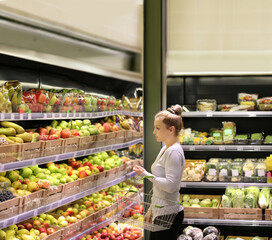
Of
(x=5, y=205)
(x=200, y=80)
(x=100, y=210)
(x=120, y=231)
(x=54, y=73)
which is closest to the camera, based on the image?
(x=5, y=205)

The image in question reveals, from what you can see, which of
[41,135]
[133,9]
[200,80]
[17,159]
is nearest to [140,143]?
[200,80]

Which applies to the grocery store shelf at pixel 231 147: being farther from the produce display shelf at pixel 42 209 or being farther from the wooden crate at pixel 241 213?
the produce display shelf at pixel 42 209

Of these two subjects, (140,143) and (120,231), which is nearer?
(120,231)

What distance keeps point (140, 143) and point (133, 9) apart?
5.08 ft

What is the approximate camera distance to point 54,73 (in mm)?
3723

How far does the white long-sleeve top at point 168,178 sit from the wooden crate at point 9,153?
124 centimetres

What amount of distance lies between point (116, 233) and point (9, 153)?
1.99 metres

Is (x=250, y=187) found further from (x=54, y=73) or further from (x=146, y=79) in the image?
(x=54, y=73)

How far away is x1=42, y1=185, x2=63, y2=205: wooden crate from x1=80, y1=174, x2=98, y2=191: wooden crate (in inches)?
14.8

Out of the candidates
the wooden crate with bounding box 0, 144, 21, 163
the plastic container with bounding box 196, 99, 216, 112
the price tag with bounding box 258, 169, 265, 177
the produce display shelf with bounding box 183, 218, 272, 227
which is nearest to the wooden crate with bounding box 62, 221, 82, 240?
the wooden crate with bounding box 0, 144, 21, 163

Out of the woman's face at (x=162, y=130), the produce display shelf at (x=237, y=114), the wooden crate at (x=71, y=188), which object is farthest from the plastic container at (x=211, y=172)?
the wooden crate at (x=71, y=188)

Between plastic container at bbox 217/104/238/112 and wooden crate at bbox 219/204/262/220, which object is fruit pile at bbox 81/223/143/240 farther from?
plastic container at bbox 217/104/238/112

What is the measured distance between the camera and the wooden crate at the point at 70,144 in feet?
11.8

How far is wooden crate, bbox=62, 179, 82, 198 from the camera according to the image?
140 inches
